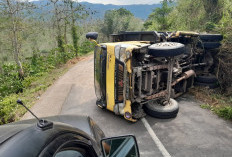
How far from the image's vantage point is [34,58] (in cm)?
1459

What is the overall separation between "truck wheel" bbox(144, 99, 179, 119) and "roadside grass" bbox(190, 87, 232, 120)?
1287 millimetres

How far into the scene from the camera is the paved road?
151 inches

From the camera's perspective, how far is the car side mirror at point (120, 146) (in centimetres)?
186

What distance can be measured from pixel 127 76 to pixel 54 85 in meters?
5.57

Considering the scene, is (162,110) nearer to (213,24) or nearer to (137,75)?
(137,75)

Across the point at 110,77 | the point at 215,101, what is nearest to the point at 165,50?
the point at 110,77

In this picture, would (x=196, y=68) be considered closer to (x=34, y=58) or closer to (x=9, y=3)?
(x=9, y=3)

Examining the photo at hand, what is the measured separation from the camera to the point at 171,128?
464 centimetres

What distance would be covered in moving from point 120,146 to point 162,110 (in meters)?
3.30

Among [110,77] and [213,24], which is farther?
[213,24]

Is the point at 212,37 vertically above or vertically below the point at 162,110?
above

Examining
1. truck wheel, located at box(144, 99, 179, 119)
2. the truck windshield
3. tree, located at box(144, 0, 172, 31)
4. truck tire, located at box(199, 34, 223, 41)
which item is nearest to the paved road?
truck wheel, located at box(144, 99, 179, 119)

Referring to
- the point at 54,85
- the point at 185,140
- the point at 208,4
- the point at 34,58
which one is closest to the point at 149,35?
the point at 185,140

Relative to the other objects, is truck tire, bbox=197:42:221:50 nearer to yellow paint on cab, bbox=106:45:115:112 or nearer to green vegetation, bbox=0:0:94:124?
yellow paint on cab, bbox=106:45:115:112
